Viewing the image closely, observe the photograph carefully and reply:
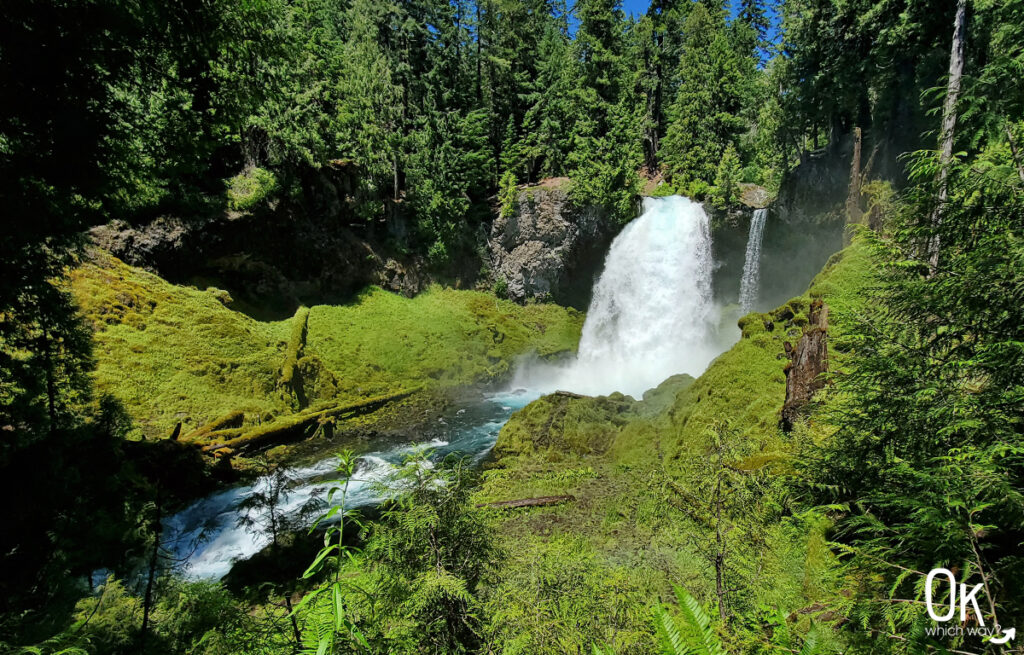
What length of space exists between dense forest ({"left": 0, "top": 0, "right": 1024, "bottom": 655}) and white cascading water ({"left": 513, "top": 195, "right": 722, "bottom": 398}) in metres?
4.82

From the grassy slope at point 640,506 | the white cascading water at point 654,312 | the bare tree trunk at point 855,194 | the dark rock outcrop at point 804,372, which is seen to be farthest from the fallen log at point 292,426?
the bare tree trunk at point 855,194

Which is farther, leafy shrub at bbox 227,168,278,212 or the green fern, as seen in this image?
leafy shrub at bbox 227,168,278,212

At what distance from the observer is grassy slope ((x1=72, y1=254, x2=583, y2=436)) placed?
447 inches

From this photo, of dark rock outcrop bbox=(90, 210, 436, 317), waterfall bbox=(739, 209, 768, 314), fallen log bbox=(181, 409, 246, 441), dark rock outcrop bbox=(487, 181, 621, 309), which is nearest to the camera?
fallen log bbox=(181, 409, 246, 441)

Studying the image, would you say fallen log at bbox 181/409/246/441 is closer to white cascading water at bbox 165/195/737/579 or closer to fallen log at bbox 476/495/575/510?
white cascading water at bbox 165/195/737/579

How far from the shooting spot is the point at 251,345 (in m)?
14.4

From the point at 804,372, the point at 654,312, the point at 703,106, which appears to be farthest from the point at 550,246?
the point at 804,372

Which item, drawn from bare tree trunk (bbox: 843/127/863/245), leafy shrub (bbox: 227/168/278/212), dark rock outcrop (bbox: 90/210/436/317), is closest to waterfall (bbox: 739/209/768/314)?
bare tree trunk (bbox: 843/127/863/245)

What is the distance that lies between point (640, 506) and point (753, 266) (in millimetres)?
16387

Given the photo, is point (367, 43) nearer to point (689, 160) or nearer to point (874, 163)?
point (689, 160)

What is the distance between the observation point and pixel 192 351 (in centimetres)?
1274

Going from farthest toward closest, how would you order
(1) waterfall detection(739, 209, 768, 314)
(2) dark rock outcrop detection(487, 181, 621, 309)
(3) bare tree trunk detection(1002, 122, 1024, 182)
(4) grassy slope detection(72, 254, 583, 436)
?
1. (2) dark rock outcrop detection(487, 181, 621, 309)
2. (1) waterfall detection(739, 209, 768, 314)
3. (4) grassy slope detection(72, 254, 583, 436)
4. (3) bare tree trunk detection(1002, 122, 1024, 182)

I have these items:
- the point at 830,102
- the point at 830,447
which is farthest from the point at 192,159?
the point at 830,102

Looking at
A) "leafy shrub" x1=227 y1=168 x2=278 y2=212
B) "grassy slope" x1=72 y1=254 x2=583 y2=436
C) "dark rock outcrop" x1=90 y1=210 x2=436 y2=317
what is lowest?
"grassy slope" x1=72 y1=254 x2=583 y2=436
